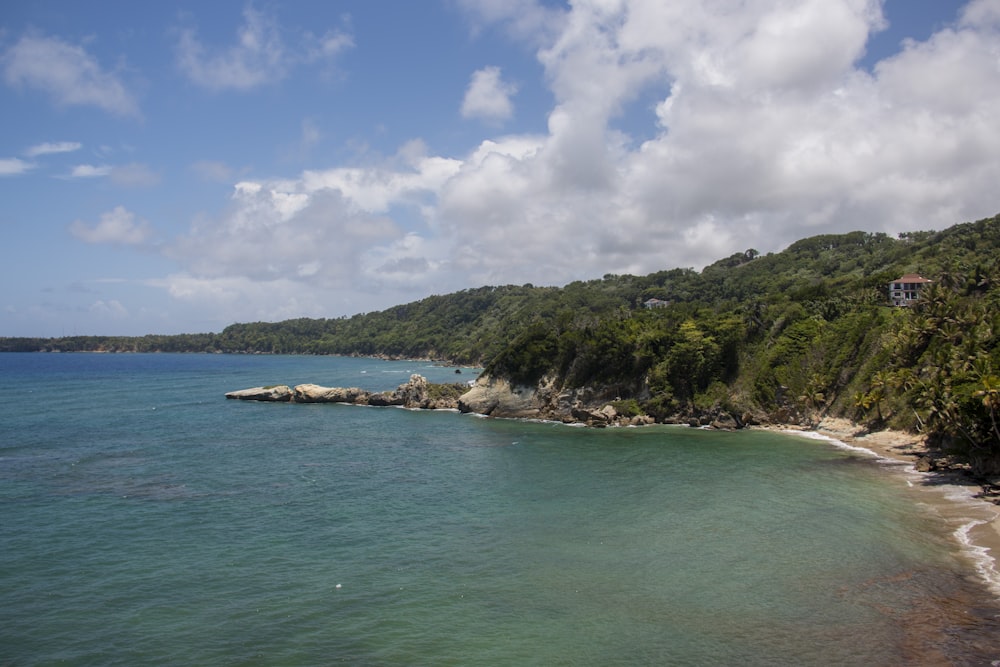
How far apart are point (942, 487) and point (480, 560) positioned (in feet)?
104

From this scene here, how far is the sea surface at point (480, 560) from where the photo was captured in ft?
71.6

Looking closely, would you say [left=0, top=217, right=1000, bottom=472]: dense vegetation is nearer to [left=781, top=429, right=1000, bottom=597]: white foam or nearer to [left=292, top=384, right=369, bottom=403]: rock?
[left=781, top=429, right=1000, bottom=597]: white foam

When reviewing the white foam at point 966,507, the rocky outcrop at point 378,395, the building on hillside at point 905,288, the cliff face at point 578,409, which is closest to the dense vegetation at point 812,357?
the cliff face at point 578,409

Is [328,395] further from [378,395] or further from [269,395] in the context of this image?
[269,395]

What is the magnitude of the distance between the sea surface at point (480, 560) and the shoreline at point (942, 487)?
34.1 inches

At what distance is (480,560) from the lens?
29844 millimetres

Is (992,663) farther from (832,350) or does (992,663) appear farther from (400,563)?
(832,350)

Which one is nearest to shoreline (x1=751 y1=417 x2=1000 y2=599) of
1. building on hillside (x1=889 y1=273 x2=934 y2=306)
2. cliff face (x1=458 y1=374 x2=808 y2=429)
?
cliff face (x1=458 y1=374 x2=808 y2=429)

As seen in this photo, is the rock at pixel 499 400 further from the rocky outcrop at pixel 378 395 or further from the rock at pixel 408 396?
the rock at pixel 408 396

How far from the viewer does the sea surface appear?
2181 centimetres

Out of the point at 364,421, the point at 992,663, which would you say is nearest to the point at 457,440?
the point at 364,421

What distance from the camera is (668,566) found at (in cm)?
2888

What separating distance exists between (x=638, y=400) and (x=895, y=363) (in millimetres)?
27481

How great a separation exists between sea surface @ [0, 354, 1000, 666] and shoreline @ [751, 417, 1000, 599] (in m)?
0.87
